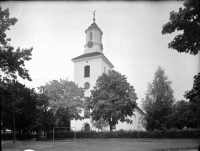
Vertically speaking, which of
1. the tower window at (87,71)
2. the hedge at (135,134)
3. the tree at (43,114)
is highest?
the tower window at (87,71)

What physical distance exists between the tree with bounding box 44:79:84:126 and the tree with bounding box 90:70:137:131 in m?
3.04

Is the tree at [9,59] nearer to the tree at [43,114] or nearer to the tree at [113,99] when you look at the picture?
the tree at [43,114]

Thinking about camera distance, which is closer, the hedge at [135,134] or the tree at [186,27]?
the tree at [186,27]

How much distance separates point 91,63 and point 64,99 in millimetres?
14804

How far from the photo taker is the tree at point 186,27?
6309 mm

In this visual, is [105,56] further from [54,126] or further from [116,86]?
[54,126]

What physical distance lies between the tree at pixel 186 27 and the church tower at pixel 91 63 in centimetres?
3722

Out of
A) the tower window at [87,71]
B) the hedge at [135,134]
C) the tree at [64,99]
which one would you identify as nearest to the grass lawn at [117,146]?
the hedge at [135,134]

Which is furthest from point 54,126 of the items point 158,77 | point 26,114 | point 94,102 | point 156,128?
point 158,77

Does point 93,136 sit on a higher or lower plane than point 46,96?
lower

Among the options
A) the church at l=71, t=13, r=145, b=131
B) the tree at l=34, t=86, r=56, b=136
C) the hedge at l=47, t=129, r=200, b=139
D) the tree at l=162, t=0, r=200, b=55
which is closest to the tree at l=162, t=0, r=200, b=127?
the tree at l=162, t=0, r=200, b=55

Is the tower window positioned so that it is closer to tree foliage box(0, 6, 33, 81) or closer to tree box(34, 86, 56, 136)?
tree box(34, 86, 56, 136)

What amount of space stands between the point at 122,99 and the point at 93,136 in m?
7.23

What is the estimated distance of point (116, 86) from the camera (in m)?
32.4
